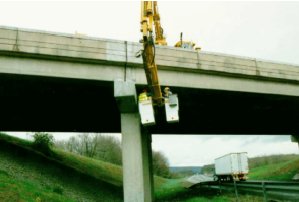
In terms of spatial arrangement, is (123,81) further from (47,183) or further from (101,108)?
(47,183)

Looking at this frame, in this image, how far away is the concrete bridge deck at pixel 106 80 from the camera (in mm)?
14508

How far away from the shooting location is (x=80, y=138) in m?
83.4

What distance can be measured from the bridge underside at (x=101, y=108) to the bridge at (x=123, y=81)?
61mm

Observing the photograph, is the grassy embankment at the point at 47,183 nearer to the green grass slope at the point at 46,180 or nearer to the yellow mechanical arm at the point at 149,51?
the green grass slope at the point at 46,180

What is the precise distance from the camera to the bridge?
571 inches

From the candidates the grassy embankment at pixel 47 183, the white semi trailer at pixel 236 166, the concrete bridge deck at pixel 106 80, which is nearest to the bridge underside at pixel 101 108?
the concrete bridge deck at pixel 106 80

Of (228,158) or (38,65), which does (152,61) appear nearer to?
(38,65)

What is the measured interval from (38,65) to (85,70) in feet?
6.72

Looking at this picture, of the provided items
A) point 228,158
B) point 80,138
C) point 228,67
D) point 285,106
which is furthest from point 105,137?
point 228,67

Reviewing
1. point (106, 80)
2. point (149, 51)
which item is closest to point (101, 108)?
point (106, 80)

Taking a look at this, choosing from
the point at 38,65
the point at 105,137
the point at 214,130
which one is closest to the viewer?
the point at 38,65

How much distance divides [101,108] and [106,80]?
6.53 metres

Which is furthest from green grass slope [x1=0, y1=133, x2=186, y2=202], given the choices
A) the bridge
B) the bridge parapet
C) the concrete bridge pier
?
the bridge parapet

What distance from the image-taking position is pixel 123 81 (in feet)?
50.3
